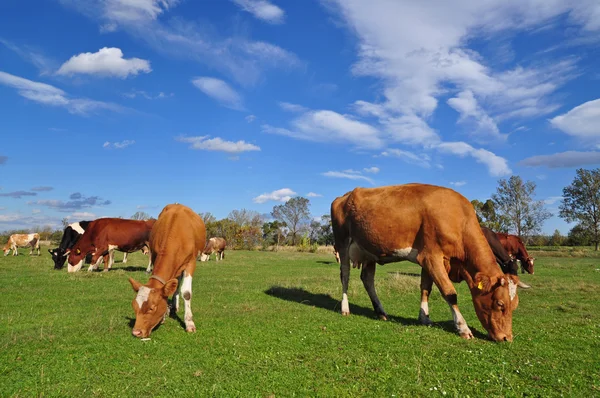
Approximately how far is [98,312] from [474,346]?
9186 mm

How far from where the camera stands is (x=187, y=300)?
8.95m

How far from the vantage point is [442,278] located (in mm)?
8648

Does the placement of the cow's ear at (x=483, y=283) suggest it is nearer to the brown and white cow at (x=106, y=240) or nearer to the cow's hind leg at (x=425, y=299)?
the cow's hind leg at (x=425, y=299)

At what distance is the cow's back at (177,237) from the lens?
8922 mm

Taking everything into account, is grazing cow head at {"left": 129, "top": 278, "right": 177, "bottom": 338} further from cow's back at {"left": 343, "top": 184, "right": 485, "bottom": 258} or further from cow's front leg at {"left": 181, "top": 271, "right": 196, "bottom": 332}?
cow's back at {"left": 343, "top": 184, "right": 485, "bottom": 258}

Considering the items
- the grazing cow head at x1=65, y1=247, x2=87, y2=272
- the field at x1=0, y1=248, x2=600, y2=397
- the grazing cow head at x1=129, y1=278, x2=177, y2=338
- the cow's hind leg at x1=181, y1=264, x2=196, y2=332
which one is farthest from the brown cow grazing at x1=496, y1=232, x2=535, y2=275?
the grazing cow head at x1=65, y1=247, x2=87, y2=272

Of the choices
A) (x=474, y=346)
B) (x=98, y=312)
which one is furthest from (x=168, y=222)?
(x=474, y=346)

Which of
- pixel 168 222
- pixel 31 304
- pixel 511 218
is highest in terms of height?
pixel 511 218

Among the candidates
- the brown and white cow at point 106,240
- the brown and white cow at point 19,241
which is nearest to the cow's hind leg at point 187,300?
the brown and white cow at point 106,240

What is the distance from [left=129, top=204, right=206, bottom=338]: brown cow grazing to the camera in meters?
7.96

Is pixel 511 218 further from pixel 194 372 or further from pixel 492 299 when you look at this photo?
pixel 194 372

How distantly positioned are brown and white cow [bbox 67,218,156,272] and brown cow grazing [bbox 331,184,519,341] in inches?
553

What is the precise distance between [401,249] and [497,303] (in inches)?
95.3

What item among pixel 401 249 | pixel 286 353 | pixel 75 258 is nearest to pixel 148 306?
pixel 286 353
